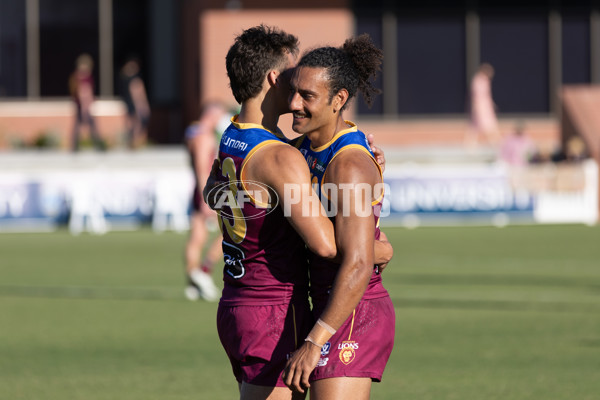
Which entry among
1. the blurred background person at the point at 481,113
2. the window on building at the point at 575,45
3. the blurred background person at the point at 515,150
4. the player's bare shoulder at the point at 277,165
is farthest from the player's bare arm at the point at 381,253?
the window on building at the point at 575,45

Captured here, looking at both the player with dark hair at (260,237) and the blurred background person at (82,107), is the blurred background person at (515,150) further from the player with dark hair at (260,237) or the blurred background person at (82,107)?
the player with dark hair at (260,237)

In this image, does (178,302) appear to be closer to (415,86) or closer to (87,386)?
(87,386)

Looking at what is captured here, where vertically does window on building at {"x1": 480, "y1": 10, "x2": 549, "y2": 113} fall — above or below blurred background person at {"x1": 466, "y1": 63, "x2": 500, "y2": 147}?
above

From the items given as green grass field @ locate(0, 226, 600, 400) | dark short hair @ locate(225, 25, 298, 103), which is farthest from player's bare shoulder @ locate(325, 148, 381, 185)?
green grass field @ locate(0, 226, 600, 400)

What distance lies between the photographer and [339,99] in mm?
4863

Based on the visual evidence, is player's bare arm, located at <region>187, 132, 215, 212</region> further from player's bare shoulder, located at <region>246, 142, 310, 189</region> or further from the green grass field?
player's bare shoulder, located at <region>246, 142, 310, 189</region>

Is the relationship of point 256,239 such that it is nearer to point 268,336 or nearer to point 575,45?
point 268,336

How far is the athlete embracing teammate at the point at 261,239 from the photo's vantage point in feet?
16.0

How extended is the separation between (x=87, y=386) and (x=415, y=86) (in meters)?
26.8

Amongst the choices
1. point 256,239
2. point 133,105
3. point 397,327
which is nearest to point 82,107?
point 133,105

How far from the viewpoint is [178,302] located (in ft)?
42.8

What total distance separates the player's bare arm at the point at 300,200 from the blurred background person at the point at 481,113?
26.0 meters

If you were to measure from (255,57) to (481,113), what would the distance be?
86.0 feet

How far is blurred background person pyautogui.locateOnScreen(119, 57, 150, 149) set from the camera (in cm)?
3198
